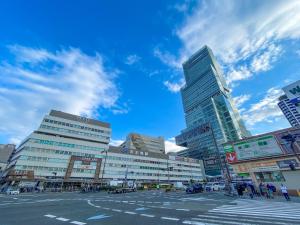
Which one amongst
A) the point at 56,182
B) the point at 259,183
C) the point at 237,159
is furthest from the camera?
the point at 56,182

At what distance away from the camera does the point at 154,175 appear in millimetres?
82750

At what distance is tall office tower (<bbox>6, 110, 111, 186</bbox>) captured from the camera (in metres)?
54.4

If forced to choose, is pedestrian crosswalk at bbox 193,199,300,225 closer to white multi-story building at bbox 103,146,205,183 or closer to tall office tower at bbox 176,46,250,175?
white multi-story building at bbox 103,146,205,183

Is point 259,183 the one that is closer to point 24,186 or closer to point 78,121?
point 24,186

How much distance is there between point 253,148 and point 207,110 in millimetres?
105778

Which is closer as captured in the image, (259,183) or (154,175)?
(259,183)

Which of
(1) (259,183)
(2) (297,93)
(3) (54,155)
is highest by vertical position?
(3) (54,155)

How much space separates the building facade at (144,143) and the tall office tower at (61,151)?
53.3 meters

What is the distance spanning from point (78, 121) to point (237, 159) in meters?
65.7

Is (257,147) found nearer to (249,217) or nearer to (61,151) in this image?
(249,217)

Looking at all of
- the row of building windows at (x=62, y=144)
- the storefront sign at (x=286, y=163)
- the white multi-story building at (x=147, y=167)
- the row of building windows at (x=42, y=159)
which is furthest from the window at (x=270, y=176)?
the row of building windows at (x=62, y=144)

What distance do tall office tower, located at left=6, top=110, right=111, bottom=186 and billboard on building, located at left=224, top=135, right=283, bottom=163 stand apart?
180 ft

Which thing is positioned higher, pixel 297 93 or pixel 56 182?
pixel 297 93

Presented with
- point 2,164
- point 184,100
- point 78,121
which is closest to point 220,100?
point 184,100
